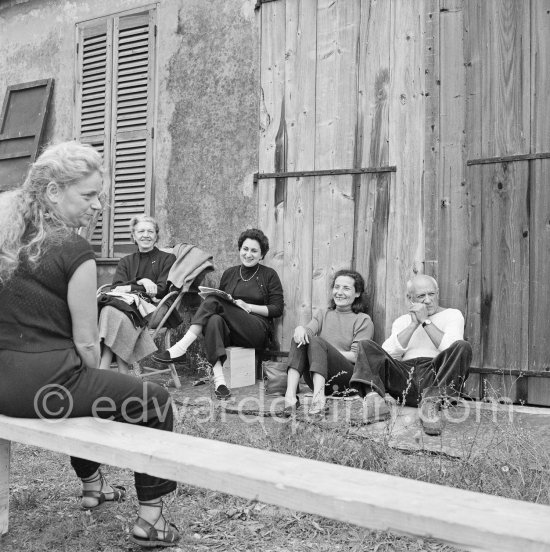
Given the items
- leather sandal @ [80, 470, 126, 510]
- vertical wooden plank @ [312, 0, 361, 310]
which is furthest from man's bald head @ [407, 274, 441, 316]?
leather sandal @ [80, 470, 126, 510]

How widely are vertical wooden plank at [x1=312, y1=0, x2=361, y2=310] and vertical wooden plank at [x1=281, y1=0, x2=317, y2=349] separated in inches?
2.5

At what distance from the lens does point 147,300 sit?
612 centimetres

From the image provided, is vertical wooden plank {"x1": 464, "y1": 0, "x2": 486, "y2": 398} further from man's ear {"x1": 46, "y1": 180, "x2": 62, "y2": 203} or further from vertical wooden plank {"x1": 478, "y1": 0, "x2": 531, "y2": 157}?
man's ear {"x1": 46, "y1": 180, "x2": 62, "y2": 203}

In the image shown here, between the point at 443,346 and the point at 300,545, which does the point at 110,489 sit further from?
the point at 443,346

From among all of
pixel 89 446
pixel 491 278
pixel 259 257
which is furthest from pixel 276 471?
pixel 259 257

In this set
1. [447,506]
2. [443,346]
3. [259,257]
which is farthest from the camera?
[259,257]

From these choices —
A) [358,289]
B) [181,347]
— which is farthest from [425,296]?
[181,347]

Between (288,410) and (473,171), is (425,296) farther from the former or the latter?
(288,410)

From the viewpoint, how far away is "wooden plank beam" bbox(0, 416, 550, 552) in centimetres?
182

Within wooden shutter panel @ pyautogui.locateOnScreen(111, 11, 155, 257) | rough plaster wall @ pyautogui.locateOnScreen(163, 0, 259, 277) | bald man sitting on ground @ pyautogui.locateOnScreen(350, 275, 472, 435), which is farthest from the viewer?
wooden shutter panel @ pyautogui.locateOnScreen(111, 11, 155, 257)

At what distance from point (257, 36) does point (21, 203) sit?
12.6 feet

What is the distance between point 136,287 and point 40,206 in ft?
11.3

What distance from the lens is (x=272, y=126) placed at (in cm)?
608

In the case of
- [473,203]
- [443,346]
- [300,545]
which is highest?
[473,203]
